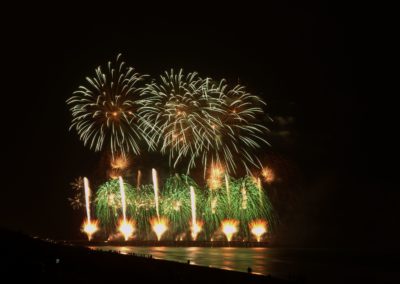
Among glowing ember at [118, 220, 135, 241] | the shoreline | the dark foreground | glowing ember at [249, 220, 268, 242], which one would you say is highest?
glowing ember at [118, 220, 135, 241]

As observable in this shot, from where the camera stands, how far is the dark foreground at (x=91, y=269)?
2012 cm

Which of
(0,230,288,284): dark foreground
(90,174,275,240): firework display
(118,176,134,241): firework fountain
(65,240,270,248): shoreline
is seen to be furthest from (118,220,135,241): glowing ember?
(0,230,288,284): dark foreground

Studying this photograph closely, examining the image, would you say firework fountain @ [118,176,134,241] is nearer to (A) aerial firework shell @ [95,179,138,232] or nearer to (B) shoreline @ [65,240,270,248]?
(A) aerial firework shell @ [95,179,138,232]

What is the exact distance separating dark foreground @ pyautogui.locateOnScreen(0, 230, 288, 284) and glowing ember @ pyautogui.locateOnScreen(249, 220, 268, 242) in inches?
1538

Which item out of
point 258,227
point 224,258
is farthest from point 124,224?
point 224,258

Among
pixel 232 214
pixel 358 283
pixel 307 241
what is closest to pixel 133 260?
pixel 358 283

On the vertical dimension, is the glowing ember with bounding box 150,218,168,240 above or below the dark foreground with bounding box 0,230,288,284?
above

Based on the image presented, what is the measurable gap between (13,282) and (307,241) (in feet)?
196

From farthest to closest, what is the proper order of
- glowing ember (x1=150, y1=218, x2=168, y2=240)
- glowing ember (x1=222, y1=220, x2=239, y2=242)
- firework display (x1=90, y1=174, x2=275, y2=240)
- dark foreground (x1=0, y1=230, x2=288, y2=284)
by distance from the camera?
1. glowing ember (x1=150, y1=218, x2=168, y2=240)
2. glowing ember (x1=222, y1=220, x2=239, y2=242)
3. firework display (x1=90, y1=174, x2=275, y2=240)
4. dark foreground (x1=0, y1=230, x2=288, y2=284)

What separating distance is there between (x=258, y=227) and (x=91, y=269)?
44705mm

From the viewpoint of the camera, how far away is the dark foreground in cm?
2012

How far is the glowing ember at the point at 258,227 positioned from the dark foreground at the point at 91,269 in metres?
39.1

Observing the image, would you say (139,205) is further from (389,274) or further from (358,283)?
(358,283)

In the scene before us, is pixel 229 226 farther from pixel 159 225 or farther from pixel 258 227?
pixel 159 225
